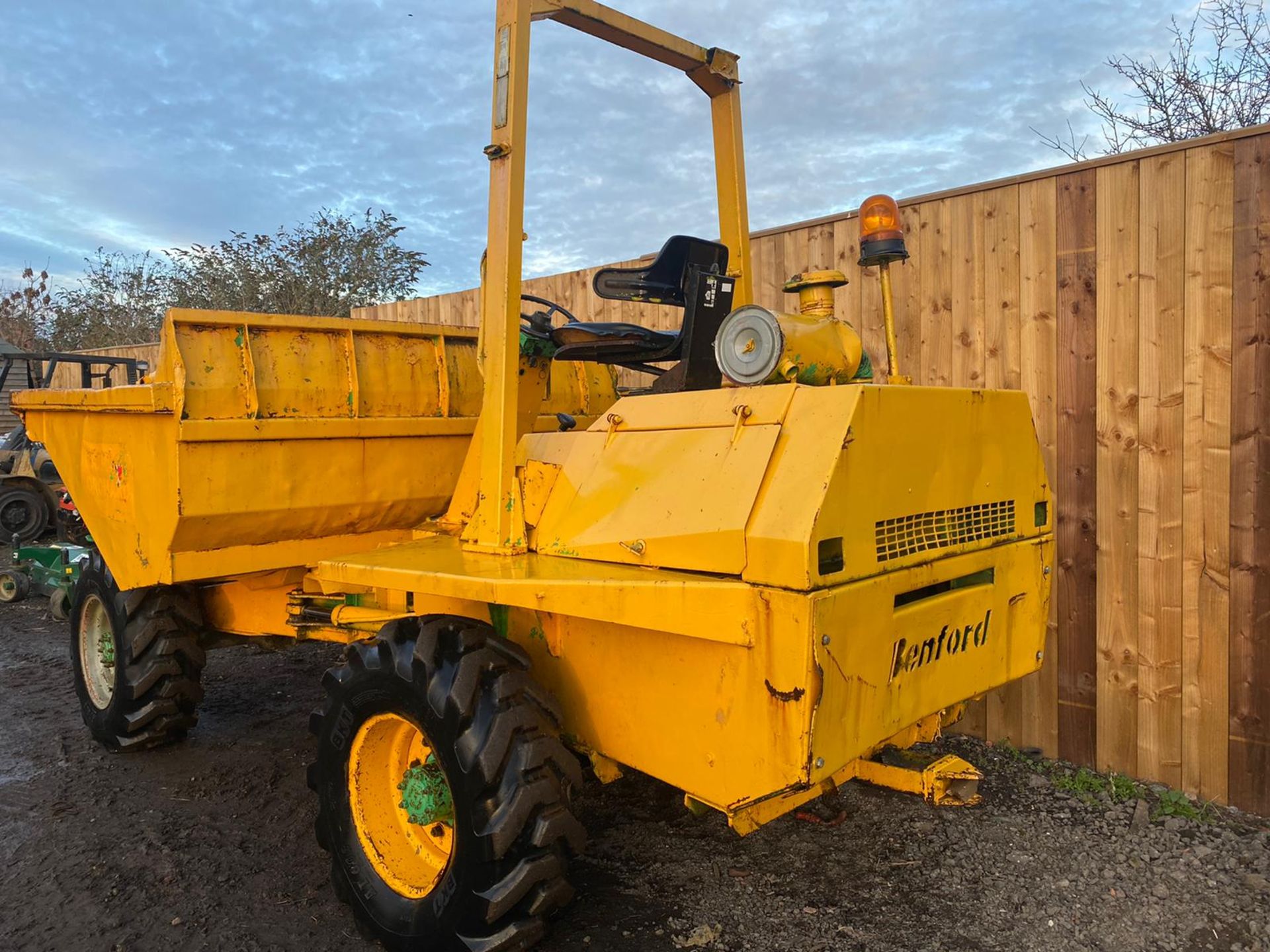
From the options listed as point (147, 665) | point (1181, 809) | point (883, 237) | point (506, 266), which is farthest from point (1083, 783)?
point (147, 665)

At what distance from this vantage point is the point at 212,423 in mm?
3279

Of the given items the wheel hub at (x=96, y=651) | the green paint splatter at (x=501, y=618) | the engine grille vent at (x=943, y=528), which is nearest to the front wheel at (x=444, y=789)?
the green paint splatter at (x=501, y=618)

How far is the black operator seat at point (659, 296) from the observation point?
9.86 feet

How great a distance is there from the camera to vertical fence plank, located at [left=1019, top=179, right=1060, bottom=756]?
419cm

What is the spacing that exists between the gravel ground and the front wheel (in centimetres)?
30

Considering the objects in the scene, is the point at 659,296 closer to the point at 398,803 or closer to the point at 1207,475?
the point at 398,803

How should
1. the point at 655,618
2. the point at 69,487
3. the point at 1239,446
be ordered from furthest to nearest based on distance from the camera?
the point at 69,487 → the point at 1239,446 → the point at 655,618

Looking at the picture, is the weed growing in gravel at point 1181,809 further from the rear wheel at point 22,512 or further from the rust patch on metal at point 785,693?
the rear wheel at point 22,512

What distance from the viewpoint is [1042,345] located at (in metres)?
4.24

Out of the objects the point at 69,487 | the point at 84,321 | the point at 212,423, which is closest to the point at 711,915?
the point at 212,423

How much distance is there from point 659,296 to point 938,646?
4.84 feet

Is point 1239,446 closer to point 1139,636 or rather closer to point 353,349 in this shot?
point 1139,636

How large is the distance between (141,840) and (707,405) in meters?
3.06

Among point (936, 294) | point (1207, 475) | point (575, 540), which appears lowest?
point (575, 540)
